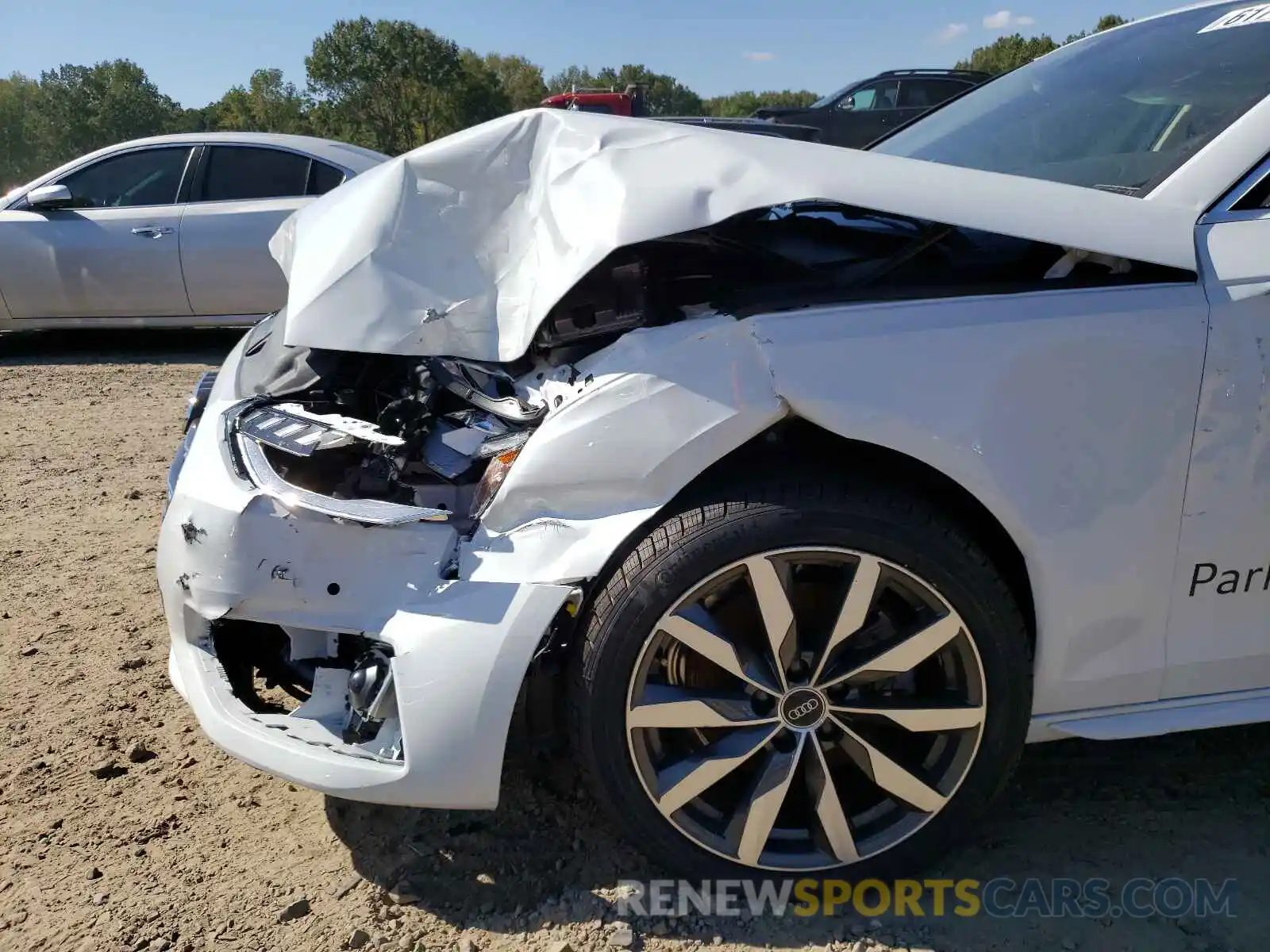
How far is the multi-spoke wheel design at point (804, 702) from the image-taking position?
5.67 feet

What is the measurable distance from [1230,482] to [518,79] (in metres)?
69.3

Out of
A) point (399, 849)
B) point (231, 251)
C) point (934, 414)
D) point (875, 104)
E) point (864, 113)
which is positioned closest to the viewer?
point (934, 414)

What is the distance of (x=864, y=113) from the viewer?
11.5 metres

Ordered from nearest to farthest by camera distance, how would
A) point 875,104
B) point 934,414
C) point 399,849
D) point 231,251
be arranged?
point 934,414 < point 399,849 < point 231,251 < point 875,104

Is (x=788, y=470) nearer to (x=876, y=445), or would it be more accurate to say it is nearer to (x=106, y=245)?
(x=876, y=445)

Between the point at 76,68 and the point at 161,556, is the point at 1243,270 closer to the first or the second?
the point at 161,556

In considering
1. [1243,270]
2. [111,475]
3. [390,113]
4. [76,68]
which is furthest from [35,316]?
[76,68]

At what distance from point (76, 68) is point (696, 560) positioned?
59753mm

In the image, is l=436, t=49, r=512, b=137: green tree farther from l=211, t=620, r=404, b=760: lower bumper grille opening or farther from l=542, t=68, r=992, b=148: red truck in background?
l=211, t=620, r=404, b=760: lower bumper grille opening

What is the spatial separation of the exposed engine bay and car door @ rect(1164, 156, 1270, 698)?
4.7 inches

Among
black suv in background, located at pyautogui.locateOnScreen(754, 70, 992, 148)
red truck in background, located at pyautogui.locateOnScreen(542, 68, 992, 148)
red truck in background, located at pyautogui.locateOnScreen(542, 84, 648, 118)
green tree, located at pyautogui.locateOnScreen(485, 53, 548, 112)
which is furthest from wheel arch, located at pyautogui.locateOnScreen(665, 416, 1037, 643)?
green tree, located at pyautogui.locateOnScreen(485, 53, 548, 112)

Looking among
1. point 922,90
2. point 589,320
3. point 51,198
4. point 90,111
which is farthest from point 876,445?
point 90,111

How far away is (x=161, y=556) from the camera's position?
1931mm

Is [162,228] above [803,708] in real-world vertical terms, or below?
above
